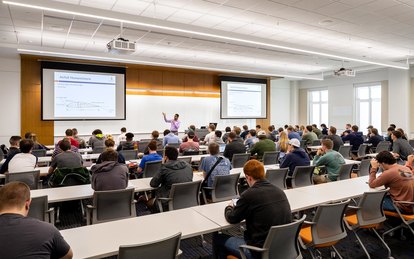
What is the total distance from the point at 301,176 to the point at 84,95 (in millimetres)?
9390

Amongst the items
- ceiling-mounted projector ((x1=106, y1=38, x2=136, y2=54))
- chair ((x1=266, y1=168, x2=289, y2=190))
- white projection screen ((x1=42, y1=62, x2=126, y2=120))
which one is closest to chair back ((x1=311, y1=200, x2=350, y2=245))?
chair ((x1=266, y1=168, x2=289, y2=190))

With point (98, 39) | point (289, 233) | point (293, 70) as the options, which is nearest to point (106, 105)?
point (98, 39)

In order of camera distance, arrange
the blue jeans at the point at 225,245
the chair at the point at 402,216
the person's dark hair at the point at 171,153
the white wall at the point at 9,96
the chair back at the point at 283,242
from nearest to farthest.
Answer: the chair back at the point at 283,242 < the blue jeans at the point at 225,245 < the chair at the point at 402,216 < the person's dark hair at the point at 171,153 < the white wall at the point at 9,96

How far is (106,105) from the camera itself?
1201cm

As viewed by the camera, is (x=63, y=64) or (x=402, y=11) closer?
(x=402, y=11)

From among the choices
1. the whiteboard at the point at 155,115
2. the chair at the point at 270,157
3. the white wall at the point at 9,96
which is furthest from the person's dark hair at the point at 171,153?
the white wall at the point at 9,96

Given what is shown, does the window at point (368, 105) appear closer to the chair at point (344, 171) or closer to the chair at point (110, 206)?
the chair at point (344, 171)

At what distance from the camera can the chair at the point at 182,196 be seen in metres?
3.58

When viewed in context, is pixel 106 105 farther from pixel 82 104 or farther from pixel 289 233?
pixel 289 233

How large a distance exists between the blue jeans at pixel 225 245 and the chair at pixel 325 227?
26.3 inches

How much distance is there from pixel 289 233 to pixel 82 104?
1079cm

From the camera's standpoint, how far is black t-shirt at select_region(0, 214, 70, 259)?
5.33ft

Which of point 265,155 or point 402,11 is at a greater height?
point 402,11

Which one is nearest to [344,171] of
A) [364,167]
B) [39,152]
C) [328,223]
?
[364,167]
